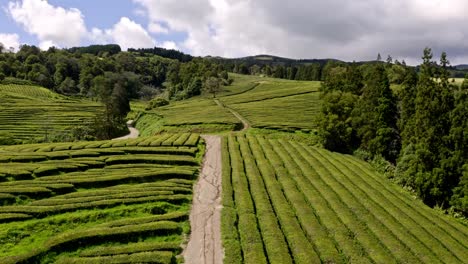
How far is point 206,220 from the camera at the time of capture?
106ft

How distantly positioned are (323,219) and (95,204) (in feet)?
64.2

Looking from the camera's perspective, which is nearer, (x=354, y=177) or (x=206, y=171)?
(x=206, y=171)

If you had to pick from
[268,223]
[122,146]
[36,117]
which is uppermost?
[122,146]

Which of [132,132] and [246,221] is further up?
[246,221]

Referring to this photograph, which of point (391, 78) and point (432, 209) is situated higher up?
point (391, 78)

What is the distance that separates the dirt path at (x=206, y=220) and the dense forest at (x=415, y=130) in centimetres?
2460

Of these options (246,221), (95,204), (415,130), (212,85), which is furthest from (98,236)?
(212,85)

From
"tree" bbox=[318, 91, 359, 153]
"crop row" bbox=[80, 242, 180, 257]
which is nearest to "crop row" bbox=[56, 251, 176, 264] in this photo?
"crop row" bbox=[80, 242, 180, 257]

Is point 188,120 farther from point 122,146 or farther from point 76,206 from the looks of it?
point 76,206

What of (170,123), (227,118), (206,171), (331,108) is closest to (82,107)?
(170,123)

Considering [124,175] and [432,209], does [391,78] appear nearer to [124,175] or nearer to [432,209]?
[432,209]

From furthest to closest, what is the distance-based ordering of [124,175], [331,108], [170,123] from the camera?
1. [170,123]
2. [331,108]
3. [124,175]

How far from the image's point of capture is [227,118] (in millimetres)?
89875

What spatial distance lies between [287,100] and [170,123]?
→ 39658 millimetres
